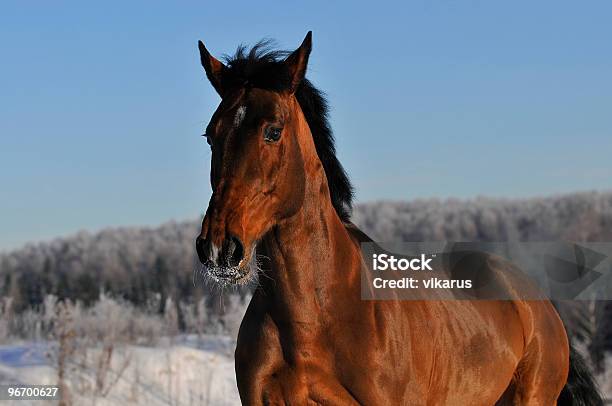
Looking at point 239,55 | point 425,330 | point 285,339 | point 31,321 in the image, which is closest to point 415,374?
point 425,330

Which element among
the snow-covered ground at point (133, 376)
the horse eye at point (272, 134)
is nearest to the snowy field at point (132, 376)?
the snow-covered ground at point (133, 376)

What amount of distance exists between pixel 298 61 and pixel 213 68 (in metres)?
0.46

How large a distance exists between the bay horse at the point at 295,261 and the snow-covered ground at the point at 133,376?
546 cm

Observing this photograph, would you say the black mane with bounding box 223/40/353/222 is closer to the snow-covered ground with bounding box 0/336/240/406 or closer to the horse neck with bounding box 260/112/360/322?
the horse neck with bounding box 260/112/360/322

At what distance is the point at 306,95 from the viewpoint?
4590 mm

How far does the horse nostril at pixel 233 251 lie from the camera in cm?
338

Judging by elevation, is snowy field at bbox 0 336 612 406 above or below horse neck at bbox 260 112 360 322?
below

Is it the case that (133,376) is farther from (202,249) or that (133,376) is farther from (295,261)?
(202,249)

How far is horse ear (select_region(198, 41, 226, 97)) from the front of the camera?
4145 mm

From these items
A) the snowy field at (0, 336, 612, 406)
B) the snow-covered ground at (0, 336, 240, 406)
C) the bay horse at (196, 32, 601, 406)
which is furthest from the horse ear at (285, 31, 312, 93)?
the snow-covered ground at (0, 336, 240, 406)

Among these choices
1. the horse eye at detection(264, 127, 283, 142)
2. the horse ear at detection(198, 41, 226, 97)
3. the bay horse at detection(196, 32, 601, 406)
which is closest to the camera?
the bay horse at detection(196, 32, 601, 406)

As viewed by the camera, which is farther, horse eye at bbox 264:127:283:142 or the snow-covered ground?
the snow-covered ground

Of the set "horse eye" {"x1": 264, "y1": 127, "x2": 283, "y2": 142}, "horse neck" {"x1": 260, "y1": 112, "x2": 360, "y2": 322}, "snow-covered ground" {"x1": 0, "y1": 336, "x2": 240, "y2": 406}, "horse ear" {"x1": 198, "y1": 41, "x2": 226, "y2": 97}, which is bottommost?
"snow-covered ground" {"x1": 0, "y1": 336, "x2": 240, "y2": 406}

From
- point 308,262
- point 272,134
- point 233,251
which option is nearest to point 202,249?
point 233,251
